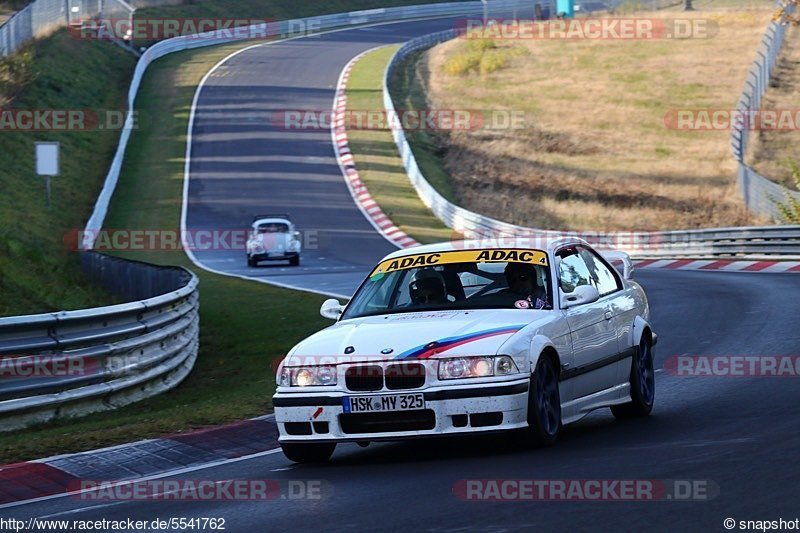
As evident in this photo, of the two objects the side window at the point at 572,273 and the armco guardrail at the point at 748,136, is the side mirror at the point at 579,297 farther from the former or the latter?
the armco guardrail at the point at 748,136

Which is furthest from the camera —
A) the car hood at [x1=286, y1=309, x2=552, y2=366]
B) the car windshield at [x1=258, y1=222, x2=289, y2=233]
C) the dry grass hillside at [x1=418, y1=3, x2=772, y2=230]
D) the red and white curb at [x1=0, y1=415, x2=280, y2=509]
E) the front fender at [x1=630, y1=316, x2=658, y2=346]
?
the dry grass hillside at [x1=418, y1=3, x2=772, y2=230]

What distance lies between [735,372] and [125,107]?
45909 mm

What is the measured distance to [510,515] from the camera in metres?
6.92

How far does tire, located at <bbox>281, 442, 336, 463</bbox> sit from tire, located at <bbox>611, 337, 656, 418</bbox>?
247cm

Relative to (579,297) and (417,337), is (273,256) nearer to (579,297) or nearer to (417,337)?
(579,297)

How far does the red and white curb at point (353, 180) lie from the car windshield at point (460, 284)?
26175 mm

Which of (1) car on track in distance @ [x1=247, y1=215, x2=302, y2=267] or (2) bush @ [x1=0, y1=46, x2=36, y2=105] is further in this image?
(2) bush @ [x1=0, y1=46, x2=36, y2=105]

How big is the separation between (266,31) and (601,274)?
69.3 m

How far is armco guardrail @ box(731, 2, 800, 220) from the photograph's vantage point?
36125 millimetres

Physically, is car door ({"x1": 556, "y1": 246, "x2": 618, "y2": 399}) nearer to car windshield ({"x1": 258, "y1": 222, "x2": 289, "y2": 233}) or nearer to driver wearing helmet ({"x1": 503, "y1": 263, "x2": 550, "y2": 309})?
driver wearing helmet ({"x1": 503, "y1": 263, "x2": 550, "y2": 309})

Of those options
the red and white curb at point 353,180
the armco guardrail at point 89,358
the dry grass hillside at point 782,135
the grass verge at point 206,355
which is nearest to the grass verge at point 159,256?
the grass verge at point 206,355

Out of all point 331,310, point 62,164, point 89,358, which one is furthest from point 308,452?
point 62,164

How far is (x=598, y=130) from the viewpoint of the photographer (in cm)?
5409

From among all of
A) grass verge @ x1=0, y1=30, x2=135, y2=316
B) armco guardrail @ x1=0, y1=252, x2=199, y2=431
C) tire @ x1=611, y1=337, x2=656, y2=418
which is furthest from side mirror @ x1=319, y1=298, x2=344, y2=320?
grass verge @ x1=0, y1=30, x2=135, y2=316
